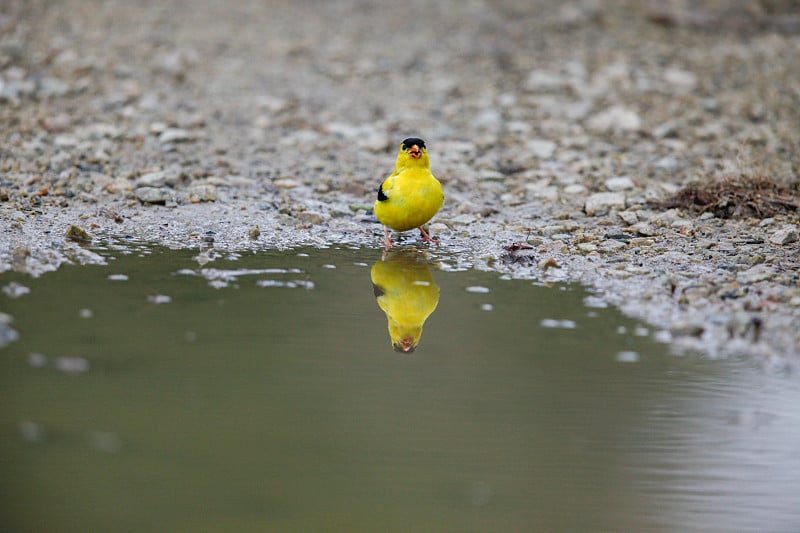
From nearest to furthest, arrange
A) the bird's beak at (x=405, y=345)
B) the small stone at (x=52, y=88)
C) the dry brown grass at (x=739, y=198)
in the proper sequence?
the bird's beak at (x=405, y=345), the dry brown grass at (x=739, y=198), the small stone at (x=52, y=88)

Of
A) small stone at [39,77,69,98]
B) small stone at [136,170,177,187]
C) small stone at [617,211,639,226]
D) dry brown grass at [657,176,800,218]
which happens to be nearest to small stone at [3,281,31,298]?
small stone at [136,170,177,187]

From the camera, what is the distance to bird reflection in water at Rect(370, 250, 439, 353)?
5195 millimetres

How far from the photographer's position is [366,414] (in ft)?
13.4

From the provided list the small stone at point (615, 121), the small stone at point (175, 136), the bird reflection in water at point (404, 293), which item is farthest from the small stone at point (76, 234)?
the small stone at point (615, 121)

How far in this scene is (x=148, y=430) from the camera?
12.6ft

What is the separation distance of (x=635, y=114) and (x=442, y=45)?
12.0 ft

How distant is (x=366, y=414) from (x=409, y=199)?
2.50m

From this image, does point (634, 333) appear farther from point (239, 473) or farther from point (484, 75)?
point (484, 75)

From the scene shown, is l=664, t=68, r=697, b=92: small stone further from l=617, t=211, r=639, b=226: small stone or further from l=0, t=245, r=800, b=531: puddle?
l=0, t=245, r=800, b=531: puddle

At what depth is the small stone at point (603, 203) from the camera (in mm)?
7414

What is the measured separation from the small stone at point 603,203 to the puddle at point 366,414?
1833 mm

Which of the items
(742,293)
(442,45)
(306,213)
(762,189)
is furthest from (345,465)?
(442,45)

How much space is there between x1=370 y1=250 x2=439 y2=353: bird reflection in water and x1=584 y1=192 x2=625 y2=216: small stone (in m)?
1.61

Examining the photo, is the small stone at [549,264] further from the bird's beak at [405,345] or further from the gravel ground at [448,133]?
the bird's beak at [405,345]
